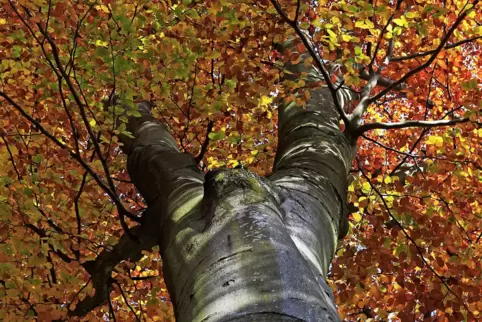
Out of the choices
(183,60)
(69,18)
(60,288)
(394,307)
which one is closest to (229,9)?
(183,60)

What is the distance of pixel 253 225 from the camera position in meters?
→ 2.32

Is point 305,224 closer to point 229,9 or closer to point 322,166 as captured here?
point 322,166

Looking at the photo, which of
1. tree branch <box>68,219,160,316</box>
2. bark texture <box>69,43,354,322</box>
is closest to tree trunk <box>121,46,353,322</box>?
bark texture <box>69,43,354,322</box>

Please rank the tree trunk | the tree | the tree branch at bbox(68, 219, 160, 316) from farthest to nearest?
the tree branch at bbox(68, 219, 160, 316) < the tree < the tree trunk

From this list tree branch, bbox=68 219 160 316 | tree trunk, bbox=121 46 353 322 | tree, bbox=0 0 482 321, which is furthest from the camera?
tree branch, bbox=68 219 160 316

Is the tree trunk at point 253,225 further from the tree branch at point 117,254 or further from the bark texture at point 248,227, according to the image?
the tree branch at point 117,254

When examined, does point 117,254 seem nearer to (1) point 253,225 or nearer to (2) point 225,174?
(2) point 225,174

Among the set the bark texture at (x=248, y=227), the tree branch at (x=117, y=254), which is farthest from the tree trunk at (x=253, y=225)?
the tree branch at (x=117, y=254)

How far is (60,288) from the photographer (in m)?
5.29

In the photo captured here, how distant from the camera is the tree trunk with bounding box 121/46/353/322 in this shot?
194 centimetres

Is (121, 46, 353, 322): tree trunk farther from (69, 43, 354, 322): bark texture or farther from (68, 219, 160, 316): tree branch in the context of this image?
(68, 219, 160, 316): tree branch

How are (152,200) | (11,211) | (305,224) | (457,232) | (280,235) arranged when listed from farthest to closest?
1. (457,232)
2. (11,211)
3. (152,200)
4. (305,224)
5. (280,235)

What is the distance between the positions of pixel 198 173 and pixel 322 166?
2.88 ft

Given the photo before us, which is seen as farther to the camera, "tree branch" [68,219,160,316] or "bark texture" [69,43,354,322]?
"tree branch" [68,219,160,316]
